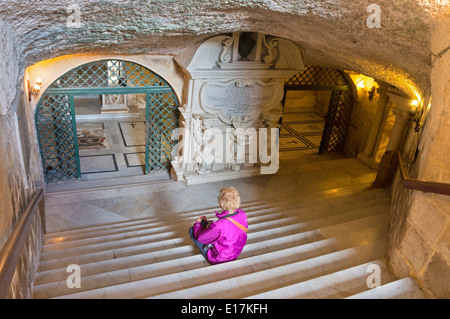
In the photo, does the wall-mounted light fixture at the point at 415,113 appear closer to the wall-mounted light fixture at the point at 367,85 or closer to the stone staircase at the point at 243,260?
the stone staircase at the point at 243,260

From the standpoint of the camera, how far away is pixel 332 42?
170 inches

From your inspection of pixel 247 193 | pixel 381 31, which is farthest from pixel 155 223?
pixel 381 31

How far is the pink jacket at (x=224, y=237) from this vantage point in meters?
3.23

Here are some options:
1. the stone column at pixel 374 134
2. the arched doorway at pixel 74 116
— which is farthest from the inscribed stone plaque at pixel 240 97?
the stone column at pixel 374 134

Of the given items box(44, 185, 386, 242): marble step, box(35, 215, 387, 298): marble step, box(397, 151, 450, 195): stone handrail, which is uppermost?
box(397, 151, 450, 195): stone handrail

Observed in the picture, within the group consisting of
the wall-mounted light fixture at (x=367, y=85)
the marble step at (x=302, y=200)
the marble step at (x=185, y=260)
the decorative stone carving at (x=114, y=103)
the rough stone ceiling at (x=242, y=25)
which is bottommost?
the decorative stone carving at (x=114, y=103)

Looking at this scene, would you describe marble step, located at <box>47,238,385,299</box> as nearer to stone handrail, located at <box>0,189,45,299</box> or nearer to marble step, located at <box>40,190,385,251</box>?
stone handrail, located at <box>0,189,45,299</box>

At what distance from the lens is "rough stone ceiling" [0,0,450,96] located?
2.90 meters

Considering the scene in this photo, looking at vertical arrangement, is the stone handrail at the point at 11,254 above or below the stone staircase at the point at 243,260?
above

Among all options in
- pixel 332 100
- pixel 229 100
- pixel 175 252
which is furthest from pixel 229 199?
pixel 332 100

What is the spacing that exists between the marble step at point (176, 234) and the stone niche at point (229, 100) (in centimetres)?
189

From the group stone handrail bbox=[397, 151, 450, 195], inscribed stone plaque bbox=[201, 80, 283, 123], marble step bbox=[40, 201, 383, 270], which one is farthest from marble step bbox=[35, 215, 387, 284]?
inscribed stone plaque bbox=[201, 80, 283, 123]

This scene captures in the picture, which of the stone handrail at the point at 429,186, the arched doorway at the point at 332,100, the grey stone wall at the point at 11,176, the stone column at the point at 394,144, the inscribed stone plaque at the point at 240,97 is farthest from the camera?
the arched doorway at the point at 332,100

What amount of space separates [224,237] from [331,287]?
1049mm
